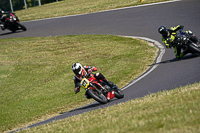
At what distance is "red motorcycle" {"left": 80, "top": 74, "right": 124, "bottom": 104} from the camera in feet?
32.8

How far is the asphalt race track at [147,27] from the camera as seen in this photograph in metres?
11.6

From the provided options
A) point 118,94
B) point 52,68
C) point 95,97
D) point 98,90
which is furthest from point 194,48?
point 52,68

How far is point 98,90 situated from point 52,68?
284 inches

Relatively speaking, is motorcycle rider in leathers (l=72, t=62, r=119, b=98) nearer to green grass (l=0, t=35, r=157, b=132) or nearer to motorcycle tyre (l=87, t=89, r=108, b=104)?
motorcycle tyre (l=87, t=89, r=108, b=104)

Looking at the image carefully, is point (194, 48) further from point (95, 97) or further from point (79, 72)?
point (79, 72)

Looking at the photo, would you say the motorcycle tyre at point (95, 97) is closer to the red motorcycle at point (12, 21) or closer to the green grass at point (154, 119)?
the green grass at point (154, 119)

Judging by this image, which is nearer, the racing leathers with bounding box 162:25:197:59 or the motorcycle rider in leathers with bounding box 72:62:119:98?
the motorcycle rider in leathers with bounding box 72:62:119:98

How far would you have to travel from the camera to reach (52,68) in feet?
55.7

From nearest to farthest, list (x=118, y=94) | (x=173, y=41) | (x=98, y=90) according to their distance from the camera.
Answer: (x=98, y=90) → (x=118, y=94) → (x=173, y=41)

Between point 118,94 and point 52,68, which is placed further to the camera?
point 52,68

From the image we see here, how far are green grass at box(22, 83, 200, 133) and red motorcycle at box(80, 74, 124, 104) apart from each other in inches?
90.1

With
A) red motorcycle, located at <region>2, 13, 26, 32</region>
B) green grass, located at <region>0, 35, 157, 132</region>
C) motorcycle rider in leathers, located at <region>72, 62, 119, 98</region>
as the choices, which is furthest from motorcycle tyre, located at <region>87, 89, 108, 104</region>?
red motorcycle, located at <region>2, 13, 26, 32</region>

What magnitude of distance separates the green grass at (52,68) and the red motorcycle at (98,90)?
191cm

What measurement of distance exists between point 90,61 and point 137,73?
3635 mm
